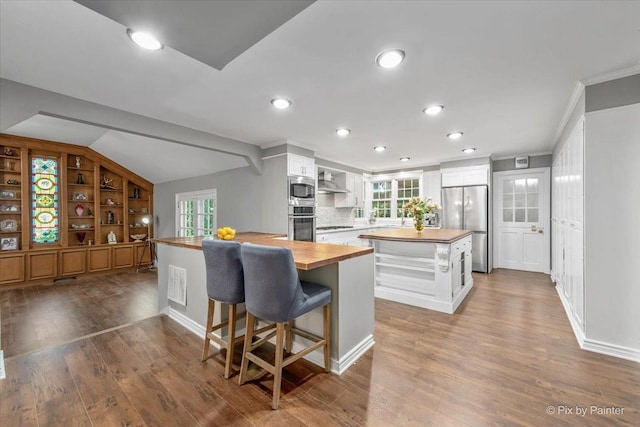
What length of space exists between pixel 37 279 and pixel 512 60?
7.45 meters

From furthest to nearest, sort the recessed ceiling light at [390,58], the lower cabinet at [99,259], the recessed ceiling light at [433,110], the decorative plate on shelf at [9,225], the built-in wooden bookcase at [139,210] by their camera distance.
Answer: the built-in wooden bookcase at [139,210] → the lower cabinet at [99,259] → the decorative plate on shelf at [9,225] → the recessed ceiling light at [433,110] → the recessed ceiling light at [390,58]

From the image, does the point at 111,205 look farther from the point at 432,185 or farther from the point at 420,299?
the point at 432,185

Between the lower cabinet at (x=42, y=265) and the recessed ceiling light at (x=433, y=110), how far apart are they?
6.78 metres

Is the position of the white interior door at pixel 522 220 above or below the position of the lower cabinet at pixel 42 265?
above

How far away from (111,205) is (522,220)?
29.5ft

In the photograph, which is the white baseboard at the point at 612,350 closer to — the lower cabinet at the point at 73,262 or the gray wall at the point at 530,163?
the gray wall at the point at 530,163

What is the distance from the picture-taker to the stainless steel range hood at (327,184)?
17.6ft

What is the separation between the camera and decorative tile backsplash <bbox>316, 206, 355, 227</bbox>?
19.6 ft

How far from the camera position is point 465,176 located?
5273 mm

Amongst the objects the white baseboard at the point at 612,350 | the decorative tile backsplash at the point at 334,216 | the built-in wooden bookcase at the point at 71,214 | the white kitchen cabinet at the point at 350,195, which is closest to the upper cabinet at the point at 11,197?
the built-in wooden bookcase at the point at 71,214

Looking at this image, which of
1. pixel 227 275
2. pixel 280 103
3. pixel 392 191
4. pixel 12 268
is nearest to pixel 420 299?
pixel 227 275

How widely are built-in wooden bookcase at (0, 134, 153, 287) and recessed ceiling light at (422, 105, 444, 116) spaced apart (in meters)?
6.57

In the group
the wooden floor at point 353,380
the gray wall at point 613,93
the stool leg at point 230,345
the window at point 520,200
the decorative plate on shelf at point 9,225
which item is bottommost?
the wooden floor at point 353,380

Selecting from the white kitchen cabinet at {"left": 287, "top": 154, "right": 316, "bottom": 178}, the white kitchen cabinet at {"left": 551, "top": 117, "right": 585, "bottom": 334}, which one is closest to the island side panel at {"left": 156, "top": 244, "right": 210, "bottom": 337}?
the white kitchen cabinet at {"left": 287, "top": 154, "right": 316, "bottom": 178}
